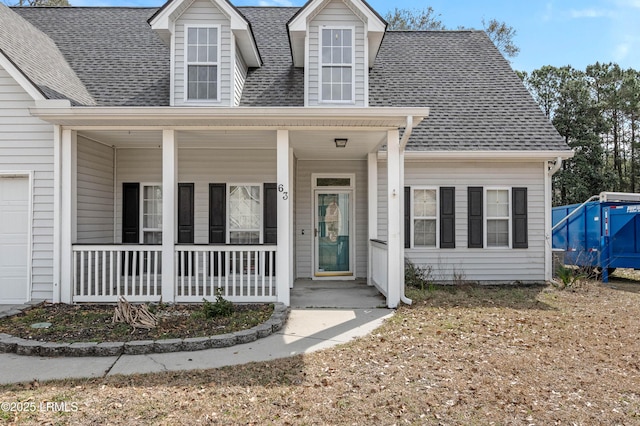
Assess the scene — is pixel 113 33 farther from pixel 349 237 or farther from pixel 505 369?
pixel 505 369

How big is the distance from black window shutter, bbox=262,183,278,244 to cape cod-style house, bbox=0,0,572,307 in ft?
0.14

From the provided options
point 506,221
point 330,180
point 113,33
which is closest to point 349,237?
point 330,180

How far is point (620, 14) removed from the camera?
57.6 ft

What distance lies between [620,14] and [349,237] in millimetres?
15776

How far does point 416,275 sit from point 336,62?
15.8 feet

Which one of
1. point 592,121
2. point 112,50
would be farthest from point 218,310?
point 592,121

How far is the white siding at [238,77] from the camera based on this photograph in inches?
360

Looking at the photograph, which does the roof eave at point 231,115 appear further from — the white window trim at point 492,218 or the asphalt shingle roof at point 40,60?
the white window trim at point 492,218

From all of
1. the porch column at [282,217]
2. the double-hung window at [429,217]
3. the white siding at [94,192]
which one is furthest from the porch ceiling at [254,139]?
the double-hung window at [429,217]

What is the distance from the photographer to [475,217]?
987cm

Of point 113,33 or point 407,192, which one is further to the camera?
point 113,33

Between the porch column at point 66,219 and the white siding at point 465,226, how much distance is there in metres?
6.03

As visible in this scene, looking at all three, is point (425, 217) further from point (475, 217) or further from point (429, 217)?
point (475, 217)

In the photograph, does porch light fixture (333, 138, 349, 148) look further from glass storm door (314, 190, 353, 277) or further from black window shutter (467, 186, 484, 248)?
black window shutter (467, 186, 484, 248)
